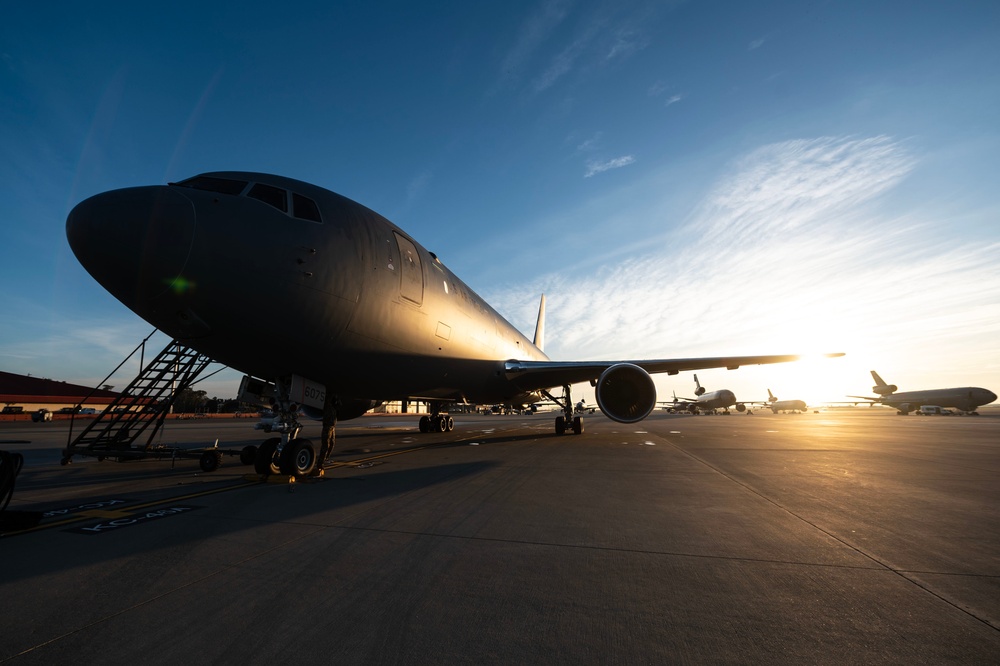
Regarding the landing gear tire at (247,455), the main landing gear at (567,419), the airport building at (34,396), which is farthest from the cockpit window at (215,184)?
the airport building at (34,396)

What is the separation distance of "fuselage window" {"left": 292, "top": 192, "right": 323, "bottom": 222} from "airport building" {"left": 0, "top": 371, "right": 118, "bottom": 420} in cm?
4495

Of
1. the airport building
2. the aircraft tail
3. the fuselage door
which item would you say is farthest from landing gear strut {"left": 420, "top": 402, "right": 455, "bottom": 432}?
the aircraft tail

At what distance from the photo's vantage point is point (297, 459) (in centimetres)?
657

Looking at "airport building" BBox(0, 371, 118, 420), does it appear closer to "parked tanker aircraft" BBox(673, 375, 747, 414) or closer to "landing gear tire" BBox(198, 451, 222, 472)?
"landing gear tire" BBox(198, 451, 222, 472)

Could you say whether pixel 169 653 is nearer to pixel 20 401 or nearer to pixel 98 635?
pixel 98 635

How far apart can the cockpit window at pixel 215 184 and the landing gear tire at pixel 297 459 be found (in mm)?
3827

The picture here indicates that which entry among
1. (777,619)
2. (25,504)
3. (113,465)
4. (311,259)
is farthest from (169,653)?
(113,465)

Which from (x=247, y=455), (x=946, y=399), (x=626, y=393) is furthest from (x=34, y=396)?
(x=946, y=399)

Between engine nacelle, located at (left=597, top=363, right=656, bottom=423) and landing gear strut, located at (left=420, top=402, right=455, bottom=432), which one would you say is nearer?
engine nacelle, located at (left=597, top=363, right=656, bottom=423)

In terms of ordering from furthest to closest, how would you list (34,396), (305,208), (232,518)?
(34,396), (305,208), (232,518)

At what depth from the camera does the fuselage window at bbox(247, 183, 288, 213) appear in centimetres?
581

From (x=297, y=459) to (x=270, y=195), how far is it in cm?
394

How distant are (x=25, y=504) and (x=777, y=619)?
7.60 metres

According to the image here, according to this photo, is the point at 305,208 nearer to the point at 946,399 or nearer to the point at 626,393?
the point at 626,393
